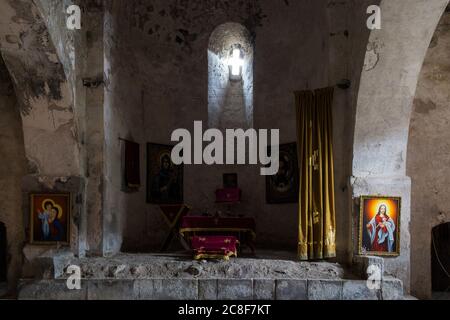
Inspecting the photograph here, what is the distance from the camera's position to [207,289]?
23.4 ft

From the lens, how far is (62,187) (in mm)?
8117

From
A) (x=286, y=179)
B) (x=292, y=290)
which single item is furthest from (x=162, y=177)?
(x=292, y=290)

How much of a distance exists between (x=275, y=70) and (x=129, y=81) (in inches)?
132

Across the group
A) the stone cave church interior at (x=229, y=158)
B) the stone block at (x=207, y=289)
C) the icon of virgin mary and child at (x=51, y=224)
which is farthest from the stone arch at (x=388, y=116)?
the icon of virgin mary and child at (x=51, y=224)

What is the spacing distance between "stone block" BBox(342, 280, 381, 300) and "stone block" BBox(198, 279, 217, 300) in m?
1.98

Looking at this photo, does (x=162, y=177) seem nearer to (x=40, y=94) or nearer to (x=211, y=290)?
(x=40, y=94)

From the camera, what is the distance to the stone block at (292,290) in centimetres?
707

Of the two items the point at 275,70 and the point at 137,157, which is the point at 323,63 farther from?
the point at 137,157

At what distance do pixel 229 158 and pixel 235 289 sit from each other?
4.60 m

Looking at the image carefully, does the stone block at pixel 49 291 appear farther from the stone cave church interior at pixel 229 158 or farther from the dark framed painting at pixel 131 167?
the dark framed painting at pixel 131 167

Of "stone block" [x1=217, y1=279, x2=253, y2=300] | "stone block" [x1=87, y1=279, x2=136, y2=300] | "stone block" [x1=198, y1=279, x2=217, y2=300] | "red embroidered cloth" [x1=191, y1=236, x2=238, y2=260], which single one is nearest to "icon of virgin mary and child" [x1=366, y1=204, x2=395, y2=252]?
"stone block" [x1=217, y1=279, x2=253, y2=300]

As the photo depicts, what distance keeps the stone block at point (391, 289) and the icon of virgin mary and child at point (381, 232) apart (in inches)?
25.8

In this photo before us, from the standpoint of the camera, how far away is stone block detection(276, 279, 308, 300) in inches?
279
